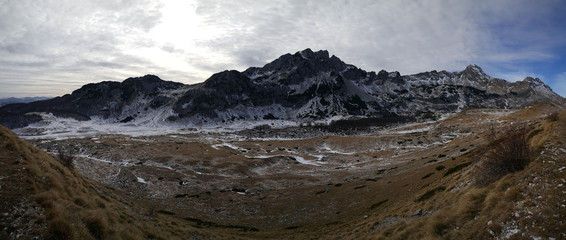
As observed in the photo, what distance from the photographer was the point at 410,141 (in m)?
92.1

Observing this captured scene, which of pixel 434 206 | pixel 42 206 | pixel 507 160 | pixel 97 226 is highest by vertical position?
pixel 507 160

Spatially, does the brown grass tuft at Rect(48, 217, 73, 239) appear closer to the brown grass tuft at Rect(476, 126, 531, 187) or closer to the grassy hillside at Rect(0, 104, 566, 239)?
the grassy hillside at Rect(0, 104, 566, 239)

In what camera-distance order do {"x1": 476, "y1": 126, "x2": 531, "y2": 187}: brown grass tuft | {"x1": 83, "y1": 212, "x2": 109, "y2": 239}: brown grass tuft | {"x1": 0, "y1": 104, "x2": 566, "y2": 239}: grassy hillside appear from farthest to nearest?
{"x1": 476, "y1": 126, "x2": 531, "y2": 187}: brown grass tuft → {"x1": 83, "y1": 212, "x2": 109, "y2": 239}: brown grass tuft → {"x1": 0, "y1": 104, "x2": 566, "y2": 239}: grassy hillside

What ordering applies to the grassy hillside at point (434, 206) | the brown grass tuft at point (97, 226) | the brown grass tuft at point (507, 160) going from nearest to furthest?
1. the grassy hillside at point (434, 206)
2. the brown grass tuft at point (97, 226)
3. the brown grass tuft at point (507, 160)

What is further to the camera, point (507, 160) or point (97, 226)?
point (507, 160)

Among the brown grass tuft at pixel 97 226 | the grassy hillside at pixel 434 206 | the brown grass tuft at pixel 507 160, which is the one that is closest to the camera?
the grassy hillside at pixel 434 206

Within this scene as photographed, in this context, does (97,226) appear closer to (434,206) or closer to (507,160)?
(434,206)

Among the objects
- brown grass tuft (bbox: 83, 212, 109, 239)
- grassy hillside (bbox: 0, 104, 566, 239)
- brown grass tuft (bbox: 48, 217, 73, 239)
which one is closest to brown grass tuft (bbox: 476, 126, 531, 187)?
grassy hillside (bbox: 0, 104, 566, 239)

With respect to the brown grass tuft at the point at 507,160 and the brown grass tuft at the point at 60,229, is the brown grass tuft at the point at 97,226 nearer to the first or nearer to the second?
the brown grass tuft at the point at 60,229

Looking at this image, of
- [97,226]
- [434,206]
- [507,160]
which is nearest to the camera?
[97,226]

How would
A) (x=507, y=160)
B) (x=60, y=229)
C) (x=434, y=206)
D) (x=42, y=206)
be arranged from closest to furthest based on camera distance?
(x=60, y=229), (x=42, y=206), (x=507, y=160), (x=434, y=206)

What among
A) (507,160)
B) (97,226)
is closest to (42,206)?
(97,226)

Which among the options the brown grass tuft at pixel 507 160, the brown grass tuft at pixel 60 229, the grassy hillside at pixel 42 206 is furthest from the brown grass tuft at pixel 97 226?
the brown grass tuft at pixel 507 160

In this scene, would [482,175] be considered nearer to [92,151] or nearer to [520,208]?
[520,208]
